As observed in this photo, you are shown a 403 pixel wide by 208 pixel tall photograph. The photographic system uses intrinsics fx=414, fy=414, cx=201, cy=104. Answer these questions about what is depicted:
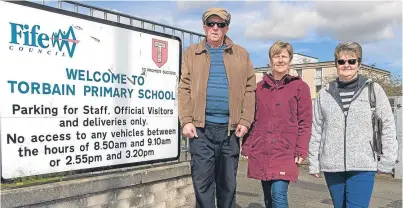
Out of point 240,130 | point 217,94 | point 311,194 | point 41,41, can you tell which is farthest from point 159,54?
point 311,194

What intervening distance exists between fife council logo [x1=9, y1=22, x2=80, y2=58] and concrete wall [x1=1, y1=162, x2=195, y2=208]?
1156mm

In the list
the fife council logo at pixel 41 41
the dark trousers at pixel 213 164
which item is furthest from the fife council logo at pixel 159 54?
the dark trousers at pixel 213 164

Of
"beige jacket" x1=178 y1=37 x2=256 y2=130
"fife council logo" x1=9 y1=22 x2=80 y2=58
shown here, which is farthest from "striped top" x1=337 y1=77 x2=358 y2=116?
"fife council logo" x1=9 y1=22 x2=80 y2=58

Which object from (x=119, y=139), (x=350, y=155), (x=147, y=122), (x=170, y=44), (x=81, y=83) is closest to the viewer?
(x=350, y=155)

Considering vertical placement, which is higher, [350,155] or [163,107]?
[163,107]

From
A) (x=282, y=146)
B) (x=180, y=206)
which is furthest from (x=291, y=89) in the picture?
(x=180, y=206)

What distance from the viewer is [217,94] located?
3.31 metres

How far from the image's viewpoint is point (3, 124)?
329cm

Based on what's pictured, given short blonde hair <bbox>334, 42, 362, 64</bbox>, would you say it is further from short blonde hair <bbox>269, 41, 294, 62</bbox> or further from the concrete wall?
the concrete wall

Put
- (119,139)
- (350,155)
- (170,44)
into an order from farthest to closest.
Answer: (170,44) < (119,139) < (350,155)

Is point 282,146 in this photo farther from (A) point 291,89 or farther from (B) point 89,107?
(B) point 89,107

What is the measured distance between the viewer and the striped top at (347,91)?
10.9ft

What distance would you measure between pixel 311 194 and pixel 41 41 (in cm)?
528

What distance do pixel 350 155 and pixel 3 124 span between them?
2.75 m
